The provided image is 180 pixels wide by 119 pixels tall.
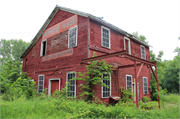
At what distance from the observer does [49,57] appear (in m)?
13.0

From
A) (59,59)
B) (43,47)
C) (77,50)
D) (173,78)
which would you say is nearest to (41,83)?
(59,59)

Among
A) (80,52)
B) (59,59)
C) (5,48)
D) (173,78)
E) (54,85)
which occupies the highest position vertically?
(5,48)

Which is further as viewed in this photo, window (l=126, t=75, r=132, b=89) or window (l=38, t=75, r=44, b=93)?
window (l=38, t=75, r=44, b=93)

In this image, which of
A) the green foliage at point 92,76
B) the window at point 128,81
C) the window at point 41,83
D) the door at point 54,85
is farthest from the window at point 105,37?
the window at point 41,83

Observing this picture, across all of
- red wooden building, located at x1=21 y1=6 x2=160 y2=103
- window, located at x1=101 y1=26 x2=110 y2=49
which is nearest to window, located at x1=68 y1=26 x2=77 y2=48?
red wooden building, located at x1=21 y1=6 x2=160 y2=103

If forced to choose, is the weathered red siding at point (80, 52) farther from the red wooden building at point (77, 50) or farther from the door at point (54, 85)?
the door at point (54, 85)

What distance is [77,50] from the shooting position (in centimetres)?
1022

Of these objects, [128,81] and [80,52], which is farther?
[128,81]

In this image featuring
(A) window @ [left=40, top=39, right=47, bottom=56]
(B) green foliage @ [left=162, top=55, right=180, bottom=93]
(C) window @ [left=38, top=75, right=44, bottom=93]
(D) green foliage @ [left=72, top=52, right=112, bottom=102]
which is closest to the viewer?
(D) green foliage @ [left=72, top=52, right=112, bottom=102]

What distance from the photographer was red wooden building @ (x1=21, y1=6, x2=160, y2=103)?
9.79m

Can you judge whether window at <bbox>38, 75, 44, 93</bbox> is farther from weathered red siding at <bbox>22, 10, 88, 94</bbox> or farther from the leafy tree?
the leafy tree

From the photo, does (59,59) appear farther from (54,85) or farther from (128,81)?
(128,81)

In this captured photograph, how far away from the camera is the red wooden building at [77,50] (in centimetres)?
979

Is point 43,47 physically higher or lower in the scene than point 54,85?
higher
